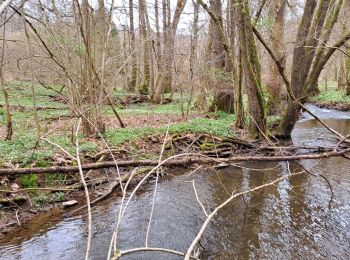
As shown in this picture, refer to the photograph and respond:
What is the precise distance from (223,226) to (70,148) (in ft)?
14.8

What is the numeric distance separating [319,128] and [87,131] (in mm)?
9855

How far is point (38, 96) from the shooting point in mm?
20641

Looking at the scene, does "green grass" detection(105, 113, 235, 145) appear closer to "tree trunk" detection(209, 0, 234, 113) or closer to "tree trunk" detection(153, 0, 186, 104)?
"tree trunk" detection(209, 0, 234, 113)

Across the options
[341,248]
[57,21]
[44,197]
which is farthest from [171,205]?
[57,21]

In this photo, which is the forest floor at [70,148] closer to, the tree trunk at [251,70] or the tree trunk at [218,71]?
the tree trunk at [218,71]

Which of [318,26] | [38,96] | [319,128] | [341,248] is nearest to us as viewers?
[341,248]

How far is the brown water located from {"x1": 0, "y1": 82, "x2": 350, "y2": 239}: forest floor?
67cm

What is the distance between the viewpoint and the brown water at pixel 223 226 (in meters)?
4.73

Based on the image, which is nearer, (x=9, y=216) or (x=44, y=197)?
(x=9, y=216)

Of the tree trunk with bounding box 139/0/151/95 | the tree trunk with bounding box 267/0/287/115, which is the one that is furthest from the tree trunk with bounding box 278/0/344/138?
the tree trunk with bounding box 139/0/151/95

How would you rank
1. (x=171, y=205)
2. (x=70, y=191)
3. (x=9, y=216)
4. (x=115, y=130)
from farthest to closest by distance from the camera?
(x=115, y=130) → (x=70, y=191) → (x=171, y=205) → (x=9, y=216)

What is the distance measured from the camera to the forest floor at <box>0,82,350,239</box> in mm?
6293

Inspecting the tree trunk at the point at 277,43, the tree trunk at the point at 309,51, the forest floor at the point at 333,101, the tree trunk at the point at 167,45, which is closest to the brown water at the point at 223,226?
the tree trunk at the point at 309,51

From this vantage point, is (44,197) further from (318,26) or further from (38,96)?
(38,96)
